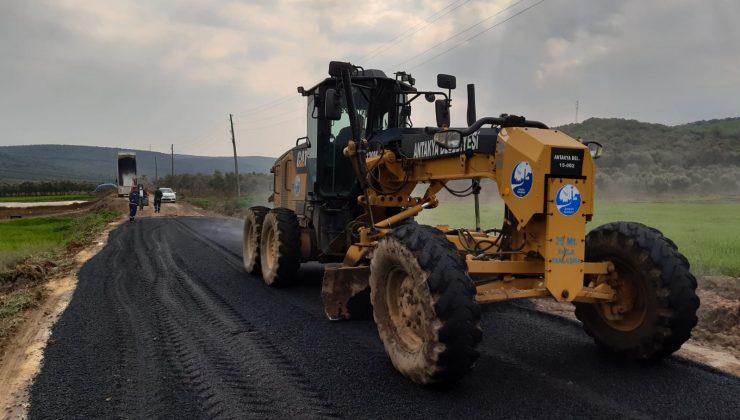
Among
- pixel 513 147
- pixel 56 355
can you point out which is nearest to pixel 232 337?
pixel 56 355

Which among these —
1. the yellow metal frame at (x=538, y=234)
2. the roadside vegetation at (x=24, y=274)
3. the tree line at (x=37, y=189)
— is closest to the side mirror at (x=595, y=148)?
the yellow metal frame at (x=538, y=234)

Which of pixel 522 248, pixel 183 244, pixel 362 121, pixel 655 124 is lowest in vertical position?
pixel 183 244

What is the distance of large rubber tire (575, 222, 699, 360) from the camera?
4.58m

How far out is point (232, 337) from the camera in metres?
5.93

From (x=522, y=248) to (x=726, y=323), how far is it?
116 inches

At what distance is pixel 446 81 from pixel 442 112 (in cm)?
46

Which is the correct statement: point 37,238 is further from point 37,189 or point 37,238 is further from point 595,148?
point 37,189

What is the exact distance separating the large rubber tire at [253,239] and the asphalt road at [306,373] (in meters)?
2.30

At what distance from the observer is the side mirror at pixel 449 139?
5.09 m

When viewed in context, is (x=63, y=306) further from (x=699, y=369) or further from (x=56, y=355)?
(x=699, y=369)

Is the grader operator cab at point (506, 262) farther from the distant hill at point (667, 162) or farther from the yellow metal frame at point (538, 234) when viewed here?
the distant hill at point (667, 162)

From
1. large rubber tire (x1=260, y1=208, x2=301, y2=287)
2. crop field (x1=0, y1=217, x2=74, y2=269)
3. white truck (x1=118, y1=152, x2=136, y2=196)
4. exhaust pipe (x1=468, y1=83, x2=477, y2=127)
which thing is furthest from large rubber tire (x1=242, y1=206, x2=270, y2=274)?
white truck (x1=118, y1=152, x2=136, y2=196)

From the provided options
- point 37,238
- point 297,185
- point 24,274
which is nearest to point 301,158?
point 297,185

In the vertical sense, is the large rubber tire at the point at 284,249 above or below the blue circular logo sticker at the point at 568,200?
below
